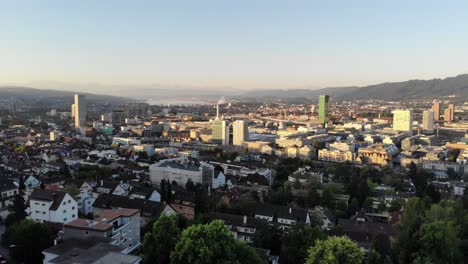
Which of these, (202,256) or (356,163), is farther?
(356,163)

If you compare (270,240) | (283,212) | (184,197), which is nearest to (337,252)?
(270,240)

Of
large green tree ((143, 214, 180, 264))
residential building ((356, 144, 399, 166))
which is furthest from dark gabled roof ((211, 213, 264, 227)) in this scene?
residential building ((356, 144, 399, 166))

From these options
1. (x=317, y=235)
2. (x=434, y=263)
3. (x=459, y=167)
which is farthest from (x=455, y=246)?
(x=459, y=167)

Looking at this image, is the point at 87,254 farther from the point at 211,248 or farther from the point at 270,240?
the point at 270,240

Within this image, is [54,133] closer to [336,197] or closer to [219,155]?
[219,155]

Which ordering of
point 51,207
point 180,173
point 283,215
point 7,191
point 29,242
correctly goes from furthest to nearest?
1. point 180,173
2. point 7,191
3. point 283,215
4. point 51,207
5. point 29,242

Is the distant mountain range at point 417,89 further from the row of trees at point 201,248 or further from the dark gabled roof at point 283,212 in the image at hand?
the row of trees at point 201,248

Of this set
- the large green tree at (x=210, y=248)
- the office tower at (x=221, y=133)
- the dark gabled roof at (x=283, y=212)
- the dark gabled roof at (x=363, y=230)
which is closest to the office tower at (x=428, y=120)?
the office tower at (x=221, y=133)
